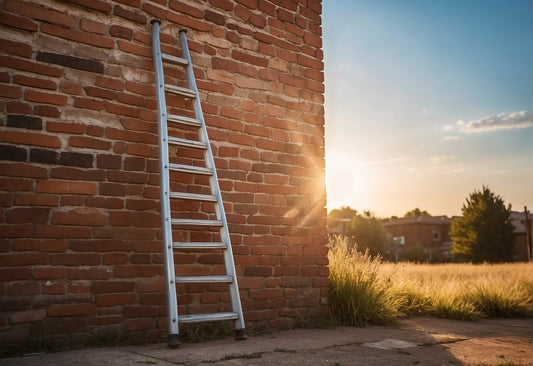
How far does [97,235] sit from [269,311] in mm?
1564

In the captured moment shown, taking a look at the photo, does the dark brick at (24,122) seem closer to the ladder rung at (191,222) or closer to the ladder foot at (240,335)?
the ladder rung at (191,222)

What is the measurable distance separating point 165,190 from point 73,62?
111 cm

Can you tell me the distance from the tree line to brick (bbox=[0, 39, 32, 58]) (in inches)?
1007

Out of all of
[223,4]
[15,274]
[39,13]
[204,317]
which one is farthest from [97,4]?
Result: [204,317]

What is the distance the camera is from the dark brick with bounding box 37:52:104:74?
2848 mm

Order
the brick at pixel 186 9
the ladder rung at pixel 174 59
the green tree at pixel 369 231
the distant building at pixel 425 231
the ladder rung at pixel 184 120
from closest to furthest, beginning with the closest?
the ladder rung at pixel 184 120 < the ladder rung at pixel 174 59 < the brick at pixel 186 9 < the green tree at pixel 369 231 < the distant building at pixel 425 231

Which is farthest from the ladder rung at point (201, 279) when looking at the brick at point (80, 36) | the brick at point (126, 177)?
the brick at point (80, 36)

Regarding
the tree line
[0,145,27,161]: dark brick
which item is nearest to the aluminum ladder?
[0,145,27,161]: dark brick

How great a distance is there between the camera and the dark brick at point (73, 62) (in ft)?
9.34

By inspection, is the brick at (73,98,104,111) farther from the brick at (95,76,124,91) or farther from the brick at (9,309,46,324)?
the brick at (9,309,46,324)

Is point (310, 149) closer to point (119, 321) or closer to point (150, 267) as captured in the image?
point (150, 267)

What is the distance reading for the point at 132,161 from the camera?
10.2 feet

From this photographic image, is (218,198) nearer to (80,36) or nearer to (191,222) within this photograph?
(191,222)

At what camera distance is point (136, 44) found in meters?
3.23
